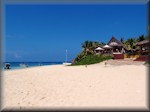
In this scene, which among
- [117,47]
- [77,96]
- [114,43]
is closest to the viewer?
[77,96]

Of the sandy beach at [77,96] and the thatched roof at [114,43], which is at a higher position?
the thatched roof at [114,43]

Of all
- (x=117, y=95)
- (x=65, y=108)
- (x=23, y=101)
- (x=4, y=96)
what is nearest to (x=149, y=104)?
(x=117, y=95)

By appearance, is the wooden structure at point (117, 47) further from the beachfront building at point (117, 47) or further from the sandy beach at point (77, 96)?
the sandy beach at point (77, 96)

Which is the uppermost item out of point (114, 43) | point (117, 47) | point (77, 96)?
point (114, 43)

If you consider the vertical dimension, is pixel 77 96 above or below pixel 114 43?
below

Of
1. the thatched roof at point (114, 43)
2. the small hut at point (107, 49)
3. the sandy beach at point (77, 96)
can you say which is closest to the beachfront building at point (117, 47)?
the thatched roof at point (114, 43)

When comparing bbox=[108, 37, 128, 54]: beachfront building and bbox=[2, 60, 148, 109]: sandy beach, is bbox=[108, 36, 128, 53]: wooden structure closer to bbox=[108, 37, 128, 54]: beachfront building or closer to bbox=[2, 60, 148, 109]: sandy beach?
bbox=[108, 37, 128, 54]: beachfront building

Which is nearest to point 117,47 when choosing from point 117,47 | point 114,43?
point 117,47

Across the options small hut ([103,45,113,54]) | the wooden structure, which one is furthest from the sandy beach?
the wooden structure

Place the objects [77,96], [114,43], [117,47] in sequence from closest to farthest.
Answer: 1. [77,96]
2. [114,43]
3. [117,47]

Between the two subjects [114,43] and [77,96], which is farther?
[114,43]

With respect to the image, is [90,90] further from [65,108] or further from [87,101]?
[65,108]

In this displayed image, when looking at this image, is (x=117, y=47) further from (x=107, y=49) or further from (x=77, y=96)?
(x=77, y=96)

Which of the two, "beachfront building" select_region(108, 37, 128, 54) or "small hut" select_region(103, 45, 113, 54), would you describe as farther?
"beachfront building" select_region(108, 37, 128, 54)
